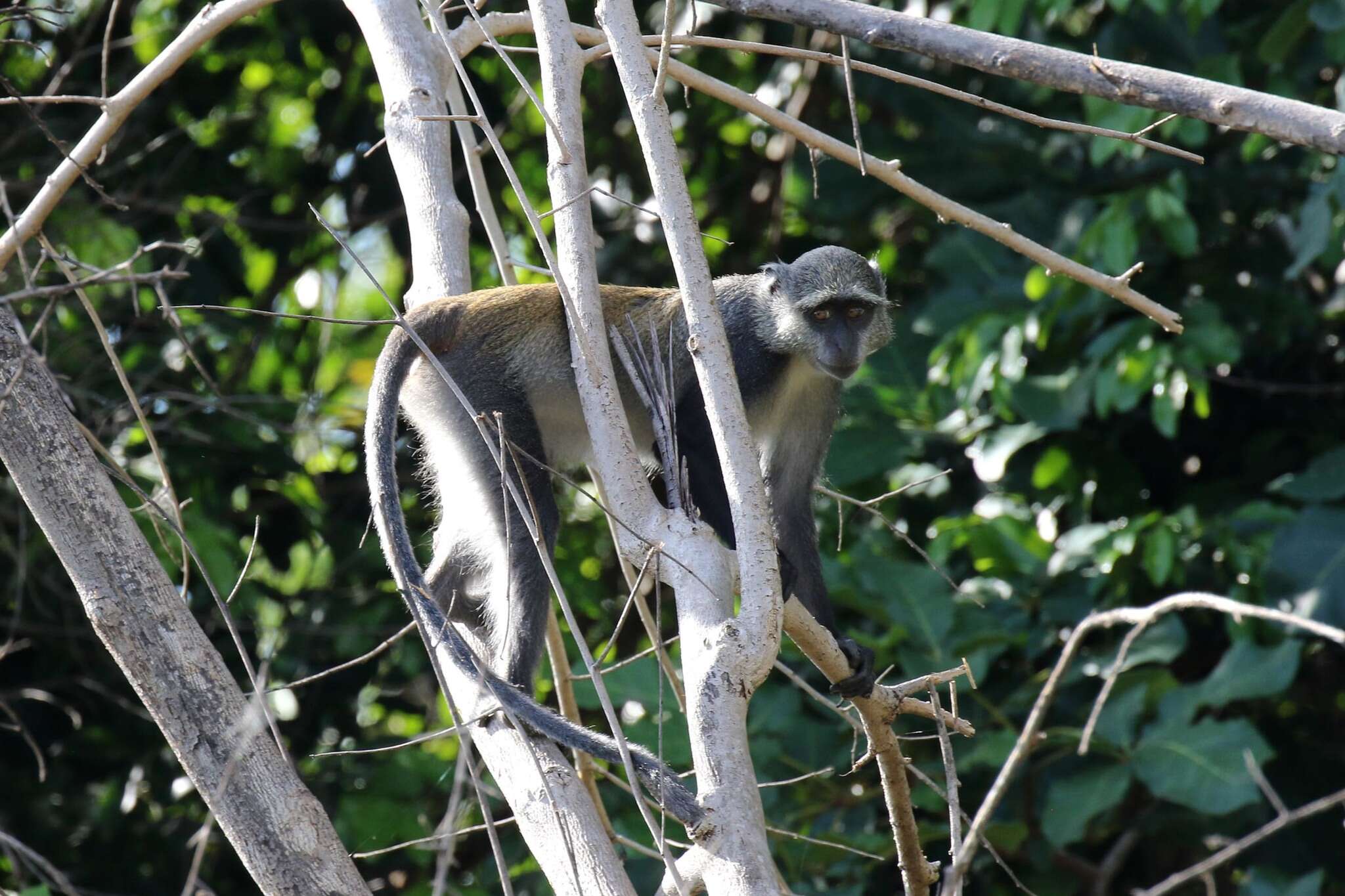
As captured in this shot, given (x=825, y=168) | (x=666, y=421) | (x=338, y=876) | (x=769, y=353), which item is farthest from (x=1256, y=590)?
(x=338, y=876)

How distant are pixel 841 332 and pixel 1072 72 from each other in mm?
2347

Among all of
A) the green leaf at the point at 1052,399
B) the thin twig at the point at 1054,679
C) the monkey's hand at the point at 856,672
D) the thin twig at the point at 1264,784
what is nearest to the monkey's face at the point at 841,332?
the monkey's hand at the point at 856,672

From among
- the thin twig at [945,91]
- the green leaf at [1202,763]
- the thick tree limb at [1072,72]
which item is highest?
the thick tree limb at [1072,72]

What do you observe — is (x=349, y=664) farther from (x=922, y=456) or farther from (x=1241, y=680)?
(x=922, y=456)

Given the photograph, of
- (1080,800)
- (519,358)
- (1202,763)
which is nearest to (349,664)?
(519,358)

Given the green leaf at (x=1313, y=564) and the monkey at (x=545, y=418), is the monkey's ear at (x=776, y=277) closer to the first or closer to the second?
the monkey at (x=545, y=418)

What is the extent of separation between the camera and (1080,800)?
6086 mm

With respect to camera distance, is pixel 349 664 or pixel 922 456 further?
pixel 922 456

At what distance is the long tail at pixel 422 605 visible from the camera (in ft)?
8.63

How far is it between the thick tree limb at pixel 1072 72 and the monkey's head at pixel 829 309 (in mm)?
2043

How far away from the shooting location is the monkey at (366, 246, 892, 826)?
13.1 ft

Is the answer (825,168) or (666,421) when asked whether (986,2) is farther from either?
(666,421)

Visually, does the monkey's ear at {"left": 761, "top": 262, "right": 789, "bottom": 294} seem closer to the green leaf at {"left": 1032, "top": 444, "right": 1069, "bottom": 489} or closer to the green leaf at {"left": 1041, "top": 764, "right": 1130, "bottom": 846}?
the green leaf at {"left": 1032, "top": 444, "right": 1069, "bottom": 489}

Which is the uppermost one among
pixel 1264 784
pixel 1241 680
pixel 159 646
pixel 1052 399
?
pixel 159 646
